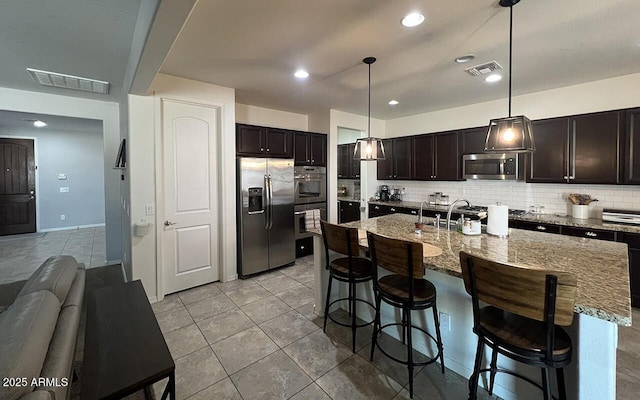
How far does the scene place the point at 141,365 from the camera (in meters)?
1.30

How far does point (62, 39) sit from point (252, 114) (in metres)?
2.57

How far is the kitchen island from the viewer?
4.33 ft

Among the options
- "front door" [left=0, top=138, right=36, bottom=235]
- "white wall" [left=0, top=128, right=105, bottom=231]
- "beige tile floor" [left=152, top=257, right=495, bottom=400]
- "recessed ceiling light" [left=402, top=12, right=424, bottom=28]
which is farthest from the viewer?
"white wall" [left=0, top=128, right=105, bottom=231]

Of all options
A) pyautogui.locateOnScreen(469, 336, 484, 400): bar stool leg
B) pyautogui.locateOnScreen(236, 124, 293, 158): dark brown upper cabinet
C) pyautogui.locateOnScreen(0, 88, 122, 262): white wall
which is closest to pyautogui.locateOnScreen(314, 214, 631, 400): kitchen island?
pyautogui.locateOnScreen(469, 336, 484, 400): bar stool leg

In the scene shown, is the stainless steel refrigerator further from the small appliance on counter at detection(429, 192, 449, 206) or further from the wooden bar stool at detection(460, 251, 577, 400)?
the wooden bar stool at detection(460, 251, 577, 400)

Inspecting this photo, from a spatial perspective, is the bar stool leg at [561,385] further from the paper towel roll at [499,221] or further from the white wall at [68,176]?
the white wall at [68,176]

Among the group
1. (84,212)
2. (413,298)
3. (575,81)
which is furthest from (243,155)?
(84,212)

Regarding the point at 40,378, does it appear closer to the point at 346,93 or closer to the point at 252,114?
the point at 346,93

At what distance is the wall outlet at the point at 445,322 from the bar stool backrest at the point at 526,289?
770 millimetres

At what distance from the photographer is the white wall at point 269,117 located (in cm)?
466

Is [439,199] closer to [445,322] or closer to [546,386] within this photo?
[445,322]

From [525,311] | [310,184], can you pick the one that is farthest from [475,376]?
[310,184]

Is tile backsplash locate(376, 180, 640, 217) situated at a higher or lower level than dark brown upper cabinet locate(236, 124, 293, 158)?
lower

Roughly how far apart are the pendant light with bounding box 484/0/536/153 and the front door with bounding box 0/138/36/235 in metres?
9.33
